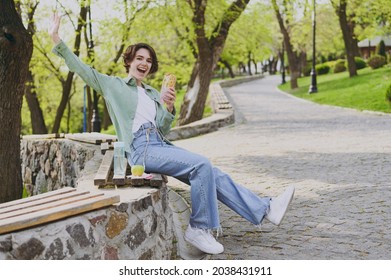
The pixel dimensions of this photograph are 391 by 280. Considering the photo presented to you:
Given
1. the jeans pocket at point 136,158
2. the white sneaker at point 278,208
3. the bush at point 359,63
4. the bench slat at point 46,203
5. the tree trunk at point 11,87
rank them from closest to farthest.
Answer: the bench slat at point 46,203
the jeans pocket at point 136,158
the white sneaker at point 278,208
the tree trunk at point 11,87
the bush at point 359,63

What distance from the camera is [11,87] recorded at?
6938mm

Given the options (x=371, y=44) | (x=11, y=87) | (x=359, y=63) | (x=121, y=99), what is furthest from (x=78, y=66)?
(x=371, y=44)

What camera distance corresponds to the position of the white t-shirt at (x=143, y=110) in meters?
4.86

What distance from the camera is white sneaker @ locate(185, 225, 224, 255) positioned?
4602 millimetres

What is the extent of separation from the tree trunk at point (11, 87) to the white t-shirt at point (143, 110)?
2434 millimetres

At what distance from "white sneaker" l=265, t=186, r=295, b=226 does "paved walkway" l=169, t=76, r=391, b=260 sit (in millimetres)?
201

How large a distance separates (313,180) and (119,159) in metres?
3.38

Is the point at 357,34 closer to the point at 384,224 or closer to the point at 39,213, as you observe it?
the point at 384,224

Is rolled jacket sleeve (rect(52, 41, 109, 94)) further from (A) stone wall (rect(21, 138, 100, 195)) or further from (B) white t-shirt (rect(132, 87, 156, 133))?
(A) stone wall (rect(21, 138, 100, 195))

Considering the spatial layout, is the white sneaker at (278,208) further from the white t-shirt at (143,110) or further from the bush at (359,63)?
the bush at (359,63)

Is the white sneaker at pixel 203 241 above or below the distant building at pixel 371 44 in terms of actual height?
below

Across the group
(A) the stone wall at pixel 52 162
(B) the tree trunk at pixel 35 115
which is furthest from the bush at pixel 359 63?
(A) the stone wall at pixel 52 162
